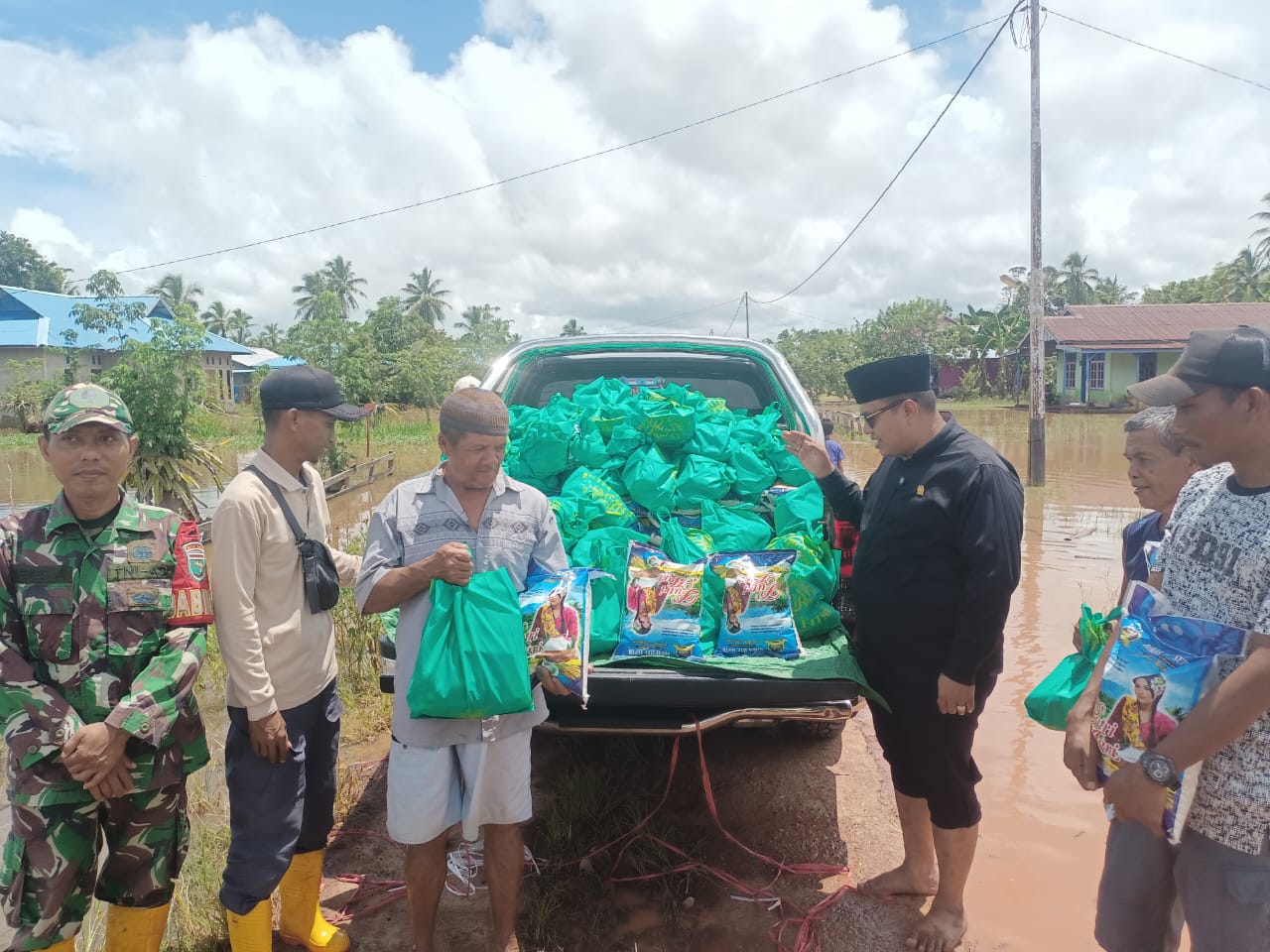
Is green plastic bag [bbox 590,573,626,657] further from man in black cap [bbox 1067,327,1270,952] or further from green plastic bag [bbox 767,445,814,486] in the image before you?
man in black cap [bbox 1067,327,1270,952]

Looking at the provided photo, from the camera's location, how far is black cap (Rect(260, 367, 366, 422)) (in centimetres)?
243

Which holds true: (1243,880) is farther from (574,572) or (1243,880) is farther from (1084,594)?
(1084,594)

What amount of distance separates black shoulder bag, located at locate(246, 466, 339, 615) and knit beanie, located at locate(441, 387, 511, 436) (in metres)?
0.59

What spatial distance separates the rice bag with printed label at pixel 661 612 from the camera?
2.72 m

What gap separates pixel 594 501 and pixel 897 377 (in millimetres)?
1328

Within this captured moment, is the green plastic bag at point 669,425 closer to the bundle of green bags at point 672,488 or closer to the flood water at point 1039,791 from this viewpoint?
the bundle of green bags at point 672,488

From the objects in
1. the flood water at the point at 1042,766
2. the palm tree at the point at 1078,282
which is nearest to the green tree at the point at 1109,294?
the palm tree at the point at 1078,282

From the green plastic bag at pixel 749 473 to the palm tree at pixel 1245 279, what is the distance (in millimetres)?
43923

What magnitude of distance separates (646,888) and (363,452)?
2031 centimetres

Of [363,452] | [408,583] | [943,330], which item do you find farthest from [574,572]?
[943,330]

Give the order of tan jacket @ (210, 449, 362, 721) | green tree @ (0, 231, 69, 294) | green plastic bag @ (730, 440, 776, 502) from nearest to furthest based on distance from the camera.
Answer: tan jacket @ (210, 449, 362, 721), green plastic bag @ (730, 440, 776, 502), green tree @ (0, 231, 69, 294)

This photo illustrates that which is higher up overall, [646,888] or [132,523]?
[132,523]

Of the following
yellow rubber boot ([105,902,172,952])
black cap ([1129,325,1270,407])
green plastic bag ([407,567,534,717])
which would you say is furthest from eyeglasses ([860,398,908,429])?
A: yellow rubber boot ([105,902,172,952])

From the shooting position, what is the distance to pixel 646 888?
2947 mm
